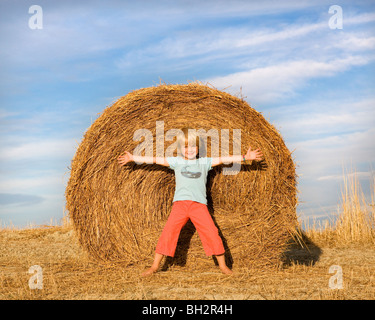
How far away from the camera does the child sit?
5.00m

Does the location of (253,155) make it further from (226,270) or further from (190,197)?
(226,270)

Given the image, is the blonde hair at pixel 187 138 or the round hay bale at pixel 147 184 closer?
the blonde hair at pixel 187 138

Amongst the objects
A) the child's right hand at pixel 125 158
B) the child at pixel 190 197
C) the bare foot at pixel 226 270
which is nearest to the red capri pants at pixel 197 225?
the child at pixel 190 197

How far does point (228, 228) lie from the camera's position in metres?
5.52

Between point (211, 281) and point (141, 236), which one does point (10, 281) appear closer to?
point (141, 236)

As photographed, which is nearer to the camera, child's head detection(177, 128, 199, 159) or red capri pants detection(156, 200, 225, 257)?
red capri pants detection(156, 200, 225, 257)

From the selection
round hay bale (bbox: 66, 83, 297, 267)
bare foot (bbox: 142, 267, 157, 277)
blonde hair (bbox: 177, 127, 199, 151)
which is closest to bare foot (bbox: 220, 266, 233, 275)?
round hay bale (bbox: 66, 83, 297, 267)

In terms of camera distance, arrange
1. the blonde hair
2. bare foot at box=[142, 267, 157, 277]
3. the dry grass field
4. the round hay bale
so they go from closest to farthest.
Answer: the dry grass field < bare foot at box=[142, 267, 157, 277] < the blonde hair < the round hay bale

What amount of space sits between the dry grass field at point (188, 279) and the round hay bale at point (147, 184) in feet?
0.91

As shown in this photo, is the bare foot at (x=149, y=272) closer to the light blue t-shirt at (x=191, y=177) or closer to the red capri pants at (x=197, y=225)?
the red capri pants at (x=197, y=225)

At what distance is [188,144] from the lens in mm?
5195

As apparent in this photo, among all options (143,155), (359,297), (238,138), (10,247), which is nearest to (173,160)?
(143,155)

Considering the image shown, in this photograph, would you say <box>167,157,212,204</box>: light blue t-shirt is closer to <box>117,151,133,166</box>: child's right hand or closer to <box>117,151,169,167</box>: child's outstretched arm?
<box>117,151,169,167</box>: child's outstretched arm

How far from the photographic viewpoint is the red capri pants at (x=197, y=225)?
16.3ft
